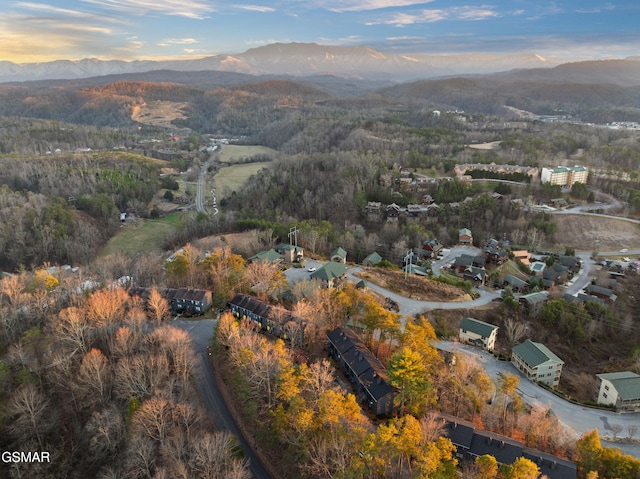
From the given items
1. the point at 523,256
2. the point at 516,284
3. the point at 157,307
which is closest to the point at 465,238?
the point at 523,256

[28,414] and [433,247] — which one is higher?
[28,414]

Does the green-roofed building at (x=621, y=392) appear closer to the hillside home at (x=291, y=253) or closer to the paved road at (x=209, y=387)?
the paved road at (x=209, y=387)

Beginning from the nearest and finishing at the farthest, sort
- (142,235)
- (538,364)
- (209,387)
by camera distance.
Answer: (209,387) < (538,364) < (142,235)

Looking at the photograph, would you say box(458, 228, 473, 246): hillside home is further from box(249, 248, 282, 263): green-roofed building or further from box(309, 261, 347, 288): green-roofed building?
box(249, 248, 282, 263): green-roofed building

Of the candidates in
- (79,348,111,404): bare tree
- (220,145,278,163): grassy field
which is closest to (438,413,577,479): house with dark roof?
(79,348,111,404): bare tree

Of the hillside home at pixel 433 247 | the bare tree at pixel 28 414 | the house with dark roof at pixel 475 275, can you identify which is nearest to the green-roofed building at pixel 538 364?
the house with dark roof at pixel 475 275

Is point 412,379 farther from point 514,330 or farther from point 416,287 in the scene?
point 416,287
